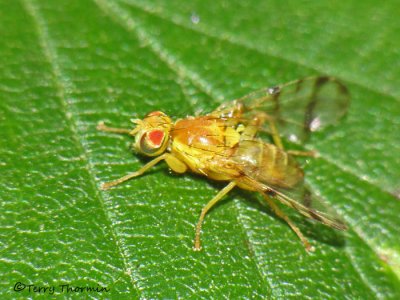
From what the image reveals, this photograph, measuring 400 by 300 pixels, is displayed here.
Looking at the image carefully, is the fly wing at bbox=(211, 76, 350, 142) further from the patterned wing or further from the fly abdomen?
the patterned wing

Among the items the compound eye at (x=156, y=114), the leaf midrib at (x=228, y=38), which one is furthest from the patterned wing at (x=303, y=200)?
the leaf midrib at (x=228, y=38)

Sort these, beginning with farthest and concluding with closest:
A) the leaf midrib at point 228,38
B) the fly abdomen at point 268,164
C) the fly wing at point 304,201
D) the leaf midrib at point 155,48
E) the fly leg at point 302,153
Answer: the leaf midrib at point 228,38
the leaf midrib at point 155,48
the fly leg at point 302,153
the fly abdomen at point 268,164
the fly wing at point 304,201

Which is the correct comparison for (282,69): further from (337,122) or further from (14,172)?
(14,172)

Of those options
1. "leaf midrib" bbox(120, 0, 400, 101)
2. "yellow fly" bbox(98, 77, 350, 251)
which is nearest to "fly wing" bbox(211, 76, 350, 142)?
"yellow fly" bbox(98, 77, 350, 251)

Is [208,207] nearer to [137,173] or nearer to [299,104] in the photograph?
[137,173]

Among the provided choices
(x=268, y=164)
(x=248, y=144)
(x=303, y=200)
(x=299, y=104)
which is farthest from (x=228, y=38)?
(x=303, y=200)

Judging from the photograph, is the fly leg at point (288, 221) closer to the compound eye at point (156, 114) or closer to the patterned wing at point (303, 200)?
the patterned wing at point (303, 200)

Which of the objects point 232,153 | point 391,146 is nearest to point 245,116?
point 232,153
